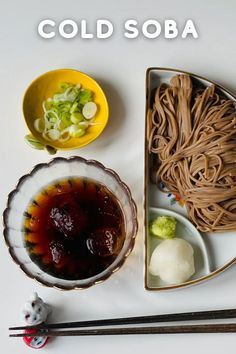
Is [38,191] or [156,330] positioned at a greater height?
[38,191]

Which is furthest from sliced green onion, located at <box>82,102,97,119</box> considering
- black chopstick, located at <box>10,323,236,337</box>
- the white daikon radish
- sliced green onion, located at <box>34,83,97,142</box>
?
black chopstick, located at <box>10,323,236,337</box>

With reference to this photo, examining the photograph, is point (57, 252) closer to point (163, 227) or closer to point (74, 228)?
point (74, 228)

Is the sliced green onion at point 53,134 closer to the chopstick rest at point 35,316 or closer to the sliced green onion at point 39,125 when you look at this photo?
the sliced green onion at point 39,125

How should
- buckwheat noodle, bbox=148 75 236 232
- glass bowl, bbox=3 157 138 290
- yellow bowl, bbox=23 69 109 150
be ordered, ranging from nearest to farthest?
1. glass bowl, bbox=3 157 138 290
2. buckwheat noodle, bbox=148 75 236 232
3. yellow bowl, bbox=23 69 109 150

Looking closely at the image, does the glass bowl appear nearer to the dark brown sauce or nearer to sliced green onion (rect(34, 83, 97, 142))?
the dark brown sauce

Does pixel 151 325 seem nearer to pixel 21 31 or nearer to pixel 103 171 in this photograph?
pixel 103 171

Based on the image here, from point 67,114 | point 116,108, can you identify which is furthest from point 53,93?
point 116,108

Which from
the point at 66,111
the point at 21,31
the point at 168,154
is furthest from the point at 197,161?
the point at 21,31
